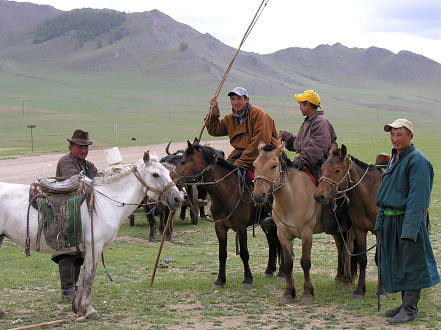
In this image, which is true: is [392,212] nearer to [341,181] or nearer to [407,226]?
[407,226]

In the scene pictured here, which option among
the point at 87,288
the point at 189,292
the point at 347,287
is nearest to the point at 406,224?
the point at 347,287

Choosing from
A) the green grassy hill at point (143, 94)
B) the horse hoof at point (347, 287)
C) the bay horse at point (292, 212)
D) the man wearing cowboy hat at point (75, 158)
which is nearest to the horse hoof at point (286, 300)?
the bay horse at point (292, 212)

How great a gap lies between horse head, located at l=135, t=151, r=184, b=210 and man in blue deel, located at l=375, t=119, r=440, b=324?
235 centimetres

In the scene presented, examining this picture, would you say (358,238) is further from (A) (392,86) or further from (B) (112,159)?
(A) (392,86)

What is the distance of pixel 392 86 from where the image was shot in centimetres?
19188

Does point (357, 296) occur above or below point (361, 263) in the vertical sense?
below

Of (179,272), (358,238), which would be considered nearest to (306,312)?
(358,238)

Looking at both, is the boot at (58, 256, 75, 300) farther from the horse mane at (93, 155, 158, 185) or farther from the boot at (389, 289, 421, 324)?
the boot at (389, 289, 421, 324)

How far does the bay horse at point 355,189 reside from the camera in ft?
23.4

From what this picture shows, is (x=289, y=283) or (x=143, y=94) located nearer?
(x=289, y=283)

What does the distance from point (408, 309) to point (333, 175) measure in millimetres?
1763

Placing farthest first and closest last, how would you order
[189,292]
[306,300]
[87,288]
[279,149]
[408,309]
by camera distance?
[189,292] < [306,300] < [279,149] < [87,288] < [408,309]

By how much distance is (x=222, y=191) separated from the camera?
27.2 ft

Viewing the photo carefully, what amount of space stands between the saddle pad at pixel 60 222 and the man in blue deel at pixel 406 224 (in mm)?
3452
